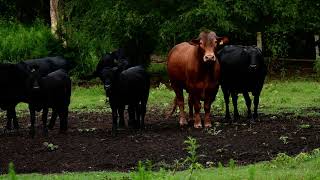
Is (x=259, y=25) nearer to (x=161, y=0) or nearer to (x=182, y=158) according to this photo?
(x=161, y=0)

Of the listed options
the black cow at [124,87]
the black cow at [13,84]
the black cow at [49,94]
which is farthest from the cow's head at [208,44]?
the black cow at [13,84]

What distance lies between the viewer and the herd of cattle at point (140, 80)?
15.0m

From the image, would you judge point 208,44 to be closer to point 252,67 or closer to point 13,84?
point 252,67

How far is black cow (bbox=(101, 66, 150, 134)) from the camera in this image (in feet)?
48.8

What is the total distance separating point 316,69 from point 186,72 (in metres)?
14.2

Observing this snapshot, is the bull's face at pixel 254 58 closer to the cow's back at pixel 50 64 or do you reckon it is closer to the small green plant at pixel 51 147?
the small green plant at pixel 51 147

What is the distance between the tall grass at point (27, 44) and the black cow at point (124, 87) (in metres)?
13.7

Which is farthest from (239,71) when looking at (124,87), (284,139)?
(284,139)

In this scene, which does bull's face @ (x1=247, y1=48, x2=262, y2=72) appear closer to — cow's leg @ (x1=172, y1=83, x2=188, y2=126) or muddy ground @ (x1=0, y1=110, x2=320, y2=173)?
muddy ground @ (x1=0, y1=110, x2=320, y2=173)

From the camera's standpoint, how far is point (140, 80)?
15234 mm

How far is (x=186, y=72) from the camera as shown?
15875mm

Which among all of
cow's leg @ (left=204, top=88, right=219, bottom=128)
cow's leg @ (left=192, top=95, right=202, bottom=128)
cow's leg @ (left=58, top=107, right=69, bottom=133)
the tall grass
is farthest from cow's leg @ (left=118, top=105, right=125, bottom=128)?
the tall grass

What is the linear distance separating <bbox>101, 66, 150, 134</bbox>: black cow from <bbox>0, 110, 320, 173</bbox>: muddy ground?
58 cm

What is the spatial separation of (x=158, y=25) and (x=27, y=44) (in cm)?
542
